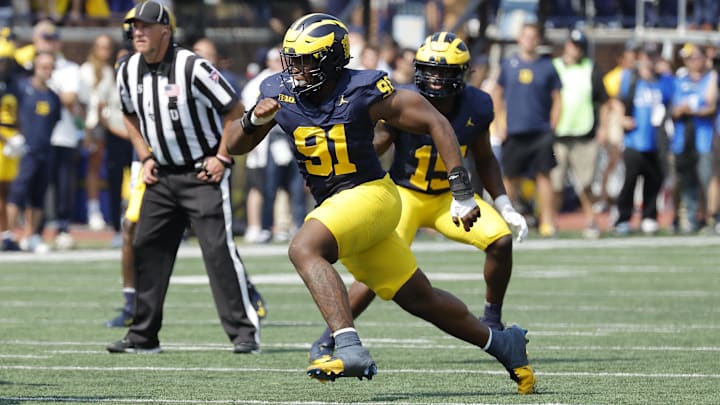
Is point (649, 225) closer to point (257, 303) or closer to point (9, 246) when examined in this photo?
point (9, 246)

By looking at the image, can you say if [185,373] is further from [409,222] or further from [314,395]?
[409,222]

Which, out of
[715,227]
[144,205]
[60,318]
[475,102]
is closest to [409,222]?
[475,102]

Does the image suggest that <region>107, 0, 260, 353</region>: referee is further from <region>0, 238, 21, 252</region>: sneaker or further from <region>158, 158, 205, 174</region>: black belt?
<region>0, 238, 21, 252</region>: sneaker

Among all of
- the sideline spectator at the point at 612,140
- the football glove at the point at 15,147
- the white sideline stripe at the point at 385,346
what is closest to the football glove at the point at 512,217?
the white sideline stripe at the point at 385,346

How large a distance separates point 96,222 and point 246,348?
10589 millimetres

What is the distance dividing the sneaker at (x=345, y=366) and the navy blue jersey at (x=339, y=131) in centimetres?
91

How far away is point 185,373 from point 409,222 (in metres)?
Result: 1.64

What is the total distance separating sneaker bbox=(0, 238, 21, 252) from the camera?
16266mm

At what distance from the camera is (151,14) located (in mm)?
9094

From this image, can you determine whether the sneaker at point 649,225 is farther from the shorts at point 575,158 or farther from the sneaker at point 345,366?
the sneaker at point 345,366

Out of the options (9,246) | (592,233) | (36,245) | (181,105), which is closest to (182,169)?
(181,105)

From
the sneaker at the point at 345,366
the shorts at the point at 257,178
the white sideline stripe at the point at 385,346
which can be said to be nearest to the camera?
the sneaker at the point at 345,366

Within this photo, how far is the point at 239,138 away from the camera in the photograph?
A: 283 inches

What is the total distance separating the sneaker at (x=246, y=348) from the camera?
8.88m
